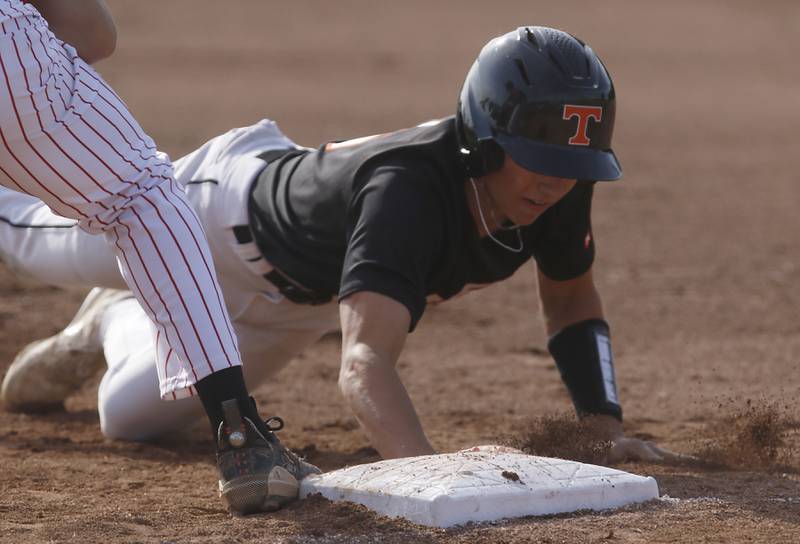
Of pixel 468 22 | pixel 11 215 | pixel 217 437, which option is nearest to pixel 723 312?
pixel 11 215

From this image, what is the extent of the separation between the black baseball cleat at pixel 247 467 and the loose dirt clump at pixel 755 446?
1483mm

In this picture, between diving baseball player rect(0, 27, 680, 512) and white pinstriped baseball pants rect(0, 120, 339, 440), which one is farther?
white pinstriped baseball pants rect(0, 120, 339, 440)

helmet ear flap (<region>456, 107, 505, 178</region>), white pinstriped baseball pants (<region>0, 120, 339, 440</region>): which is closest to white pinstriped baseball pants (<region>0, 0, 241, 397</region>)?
helmet ear flap (<region>456, 107, 505, 178</region>)

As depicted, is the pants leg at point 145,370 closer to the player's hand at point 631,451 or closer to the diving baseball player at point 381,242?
the diving baseball player at point 381,242

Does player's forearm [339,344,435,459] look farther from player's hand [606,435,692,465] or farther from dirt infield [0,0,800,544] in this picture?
player's hand [606,435,692,465]

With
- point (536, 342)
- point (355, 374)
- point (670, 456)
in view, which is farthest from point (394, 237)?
point (536, 342)

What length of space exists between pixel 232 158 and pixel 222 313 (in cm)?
156

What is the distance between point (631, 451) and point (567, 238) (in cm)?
69

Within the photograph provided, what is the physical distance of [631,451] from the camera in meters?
4.00

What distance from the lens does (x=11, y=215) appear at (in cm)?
469

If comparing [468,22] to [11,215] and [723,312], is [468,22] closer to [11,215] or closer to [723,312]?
[723,312]

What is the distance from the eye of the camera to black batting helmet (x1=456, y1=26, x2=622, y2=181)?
3.72 meters

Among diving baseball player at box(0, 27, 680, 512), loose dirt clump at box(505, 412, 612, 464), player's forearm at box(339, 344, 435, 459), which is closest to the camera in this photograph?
player's forearm at box(339, 344, 435, 459)

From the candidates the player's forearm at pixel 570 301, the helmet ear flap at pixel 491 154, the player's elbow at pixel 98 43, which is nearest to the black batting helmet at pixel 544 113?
the helmet ear flap at pixel 491 154
